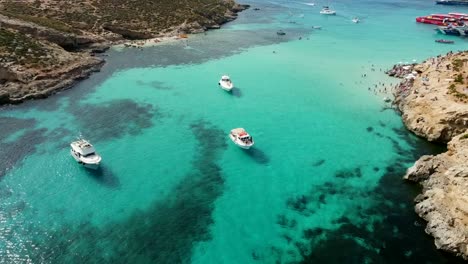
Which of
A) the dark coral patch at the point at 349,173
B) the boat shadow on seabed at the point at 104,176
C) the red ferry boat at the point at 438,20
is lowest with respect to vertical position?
the boat shadow on seabed at the point at 104,176

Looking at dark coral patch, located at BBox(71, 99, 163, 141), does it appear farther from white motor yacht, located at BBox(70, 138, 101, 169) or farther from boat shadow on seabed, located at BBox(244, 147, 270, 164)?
boat shadow on seabed, located at BBox(244, 147, 270, 164)

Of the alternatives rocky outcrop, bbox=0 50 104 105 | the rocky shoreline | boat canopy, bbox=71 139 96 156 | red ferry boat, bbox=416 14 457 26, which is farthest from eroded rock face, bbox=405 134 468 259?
red ferry boat, bbox=416 14 457 26

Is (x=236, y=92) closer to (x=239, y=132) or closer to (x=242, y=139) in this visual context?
(x=239, y=132)

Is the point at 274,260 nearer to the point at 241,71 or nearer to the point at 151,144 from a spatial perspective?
the point at 151,144

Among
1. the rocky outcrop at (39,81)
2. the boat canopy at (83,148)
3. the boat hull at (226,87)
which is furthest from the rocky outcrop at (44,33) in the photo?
the boat canopy at (83,148)

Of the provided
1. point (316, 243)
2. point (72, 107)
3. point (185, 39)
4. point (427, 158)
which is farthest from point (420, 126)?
point (185, 39)

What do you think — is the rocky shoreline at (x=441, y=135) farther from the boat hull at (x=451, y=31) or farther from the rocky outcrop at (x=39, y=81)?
the rocky outcrop at (x=39, y=81)
